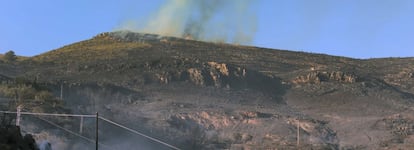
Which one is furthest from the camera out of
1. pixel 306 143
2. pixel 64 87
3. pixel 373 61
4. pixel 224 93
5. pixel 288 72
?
pixel 373 61

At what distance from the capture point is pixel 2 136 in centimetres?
1867

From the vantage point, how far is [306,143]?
45438 millimetres

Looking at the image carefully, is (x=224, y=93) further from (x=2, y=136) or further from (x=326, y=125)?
(x=2, y=136)

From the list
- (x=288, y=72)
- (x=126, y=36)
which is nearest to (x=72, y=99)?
(x=288, y=72)

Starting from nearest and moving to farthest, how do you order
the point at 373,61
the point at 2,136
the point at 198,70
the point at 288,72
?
the point at 2,136
the point at 198,70
the point at 288,72
the point at 373,61

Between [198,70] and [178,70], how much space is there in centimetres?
207

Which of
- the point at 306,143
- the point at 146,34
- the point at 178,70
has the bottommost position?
the point at 306,143

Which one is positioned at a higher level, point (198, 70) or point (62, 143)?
point (198, 70)

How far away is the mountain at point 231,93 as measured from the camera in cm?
4712

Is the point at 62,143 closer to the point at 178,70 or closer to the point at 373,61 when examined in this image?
the point at 178,70

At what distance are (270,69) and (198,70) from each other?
564 inches

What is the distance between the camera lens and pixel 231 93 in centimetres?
6353

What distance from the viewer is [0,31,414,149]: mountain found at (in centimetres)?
4712

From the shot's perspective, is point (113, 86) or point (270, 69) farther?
point (270, 69)
